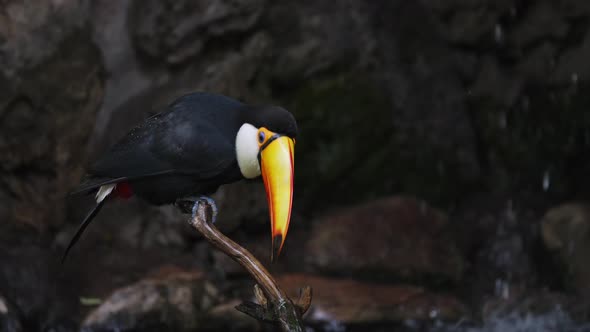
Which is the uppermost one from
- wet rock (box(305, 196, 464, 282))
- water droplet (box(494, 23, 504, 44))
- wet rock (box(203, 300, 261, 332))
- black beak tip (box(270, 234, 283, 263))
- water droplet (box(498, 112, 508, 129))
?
water droplet (box(494, 23, 504, 44))

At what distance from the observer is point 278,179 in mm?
2076

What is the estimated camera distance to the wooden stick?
2.10 m

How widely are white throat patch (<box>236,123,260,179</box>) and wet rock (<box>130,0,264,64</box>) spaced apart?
2.13m

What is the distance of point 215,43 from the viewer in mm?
4434

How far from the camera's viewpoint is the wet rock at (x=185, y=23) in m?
4.30

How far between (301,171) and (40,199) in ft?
5.15

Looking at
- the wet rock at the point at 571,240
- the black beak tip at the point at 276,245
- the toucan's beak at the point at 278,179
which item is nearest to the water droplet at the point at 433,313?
A: the wet rock at the point at 571,240

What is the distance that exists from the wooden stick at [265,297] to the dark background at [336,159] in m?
1.71

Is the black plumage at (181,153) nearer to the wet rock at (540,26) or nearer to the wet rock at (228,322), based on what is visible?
the wet rock at (228,322)

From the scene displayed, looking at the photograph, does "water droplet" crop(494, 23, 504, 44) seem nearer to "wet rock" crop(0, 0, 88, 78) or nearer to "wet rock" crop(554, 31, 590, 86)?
"wet rock" crop(554, 31, 590, 86)

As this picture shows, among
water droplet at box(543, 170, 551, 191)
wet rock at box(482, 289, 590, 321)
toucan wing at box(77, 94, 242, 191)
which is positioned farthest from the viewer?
water droplet at box(543, 170, 551, 191)

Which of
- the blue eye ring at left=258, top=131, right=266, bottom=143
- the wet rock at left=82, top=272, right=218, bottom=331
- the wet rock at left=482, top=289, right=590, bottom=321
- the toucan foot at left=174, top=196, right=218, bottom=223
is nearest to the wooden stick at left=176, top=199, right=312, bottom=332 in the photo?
the toucan foot at left=174, top=196, right=218, bottom=223

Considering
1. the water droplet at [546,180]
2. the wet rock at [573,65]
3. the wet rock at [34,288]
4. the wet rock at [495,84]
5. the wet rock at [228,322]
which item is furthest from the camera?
the wet rock at [495,84]

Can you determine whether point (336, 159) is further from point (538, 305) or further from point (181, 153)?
point (181, 153)
